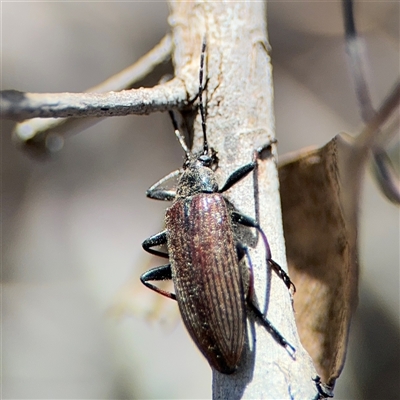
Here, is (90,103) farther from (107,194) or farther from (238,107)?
(107,194)

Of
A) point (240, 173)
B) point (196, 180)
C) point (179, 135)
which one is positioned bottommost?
point (240, 173)

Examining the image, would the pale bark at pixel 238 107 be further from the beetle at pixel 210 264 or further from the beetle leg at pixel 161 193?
the beetle leg at pixel 161 193

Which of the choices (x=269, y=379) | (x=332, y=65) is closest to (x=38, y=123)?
(x=269, y=379)

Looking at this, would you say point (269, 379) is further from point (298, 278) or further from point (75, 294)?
point (75, 294)

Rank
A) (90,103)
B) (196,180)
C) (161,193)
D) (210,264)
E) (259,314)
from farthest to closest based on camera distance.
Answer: (161,193), (196,180), (210,264), (259,314), (90,103)

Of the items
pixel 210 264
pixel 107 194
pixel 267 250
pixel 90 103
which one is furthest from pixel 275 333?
pixel 107 194

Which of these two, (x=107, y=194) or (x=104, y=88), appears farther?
(x=107, y=194)

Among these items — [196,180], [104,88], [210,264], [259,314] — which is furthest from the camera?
[104,88]
